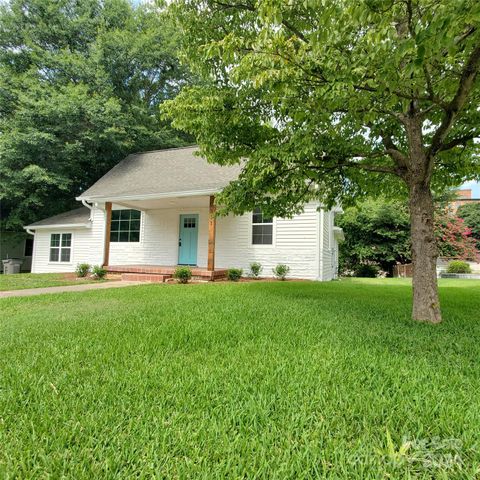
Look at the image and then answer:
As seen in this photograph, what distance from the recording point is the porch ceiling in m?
12.5

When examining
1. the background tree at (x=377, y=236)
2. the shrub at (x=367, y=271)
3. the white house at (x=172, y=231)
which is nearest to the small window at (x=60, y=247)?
the white house at (x=172, y=231)

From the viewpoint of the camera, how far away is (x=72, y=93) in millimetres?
16641

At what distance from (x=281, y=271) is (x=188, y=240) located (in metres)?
4.45

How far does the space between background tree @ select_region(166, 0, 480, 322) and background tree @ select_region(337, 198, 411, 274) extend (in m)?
12.4

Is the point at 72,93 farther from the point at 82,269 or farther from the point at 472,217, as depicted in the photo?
the point at 472,217

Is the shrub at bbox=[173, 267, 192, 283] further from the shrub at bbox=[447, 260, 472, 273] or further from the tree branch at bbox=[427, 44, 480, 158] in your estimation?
the shrub at bbox=[447, 260, 472, 273]

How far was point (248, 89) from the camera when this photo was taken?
17.6ft

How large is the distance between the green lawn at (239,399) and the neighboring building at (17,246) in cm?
1748

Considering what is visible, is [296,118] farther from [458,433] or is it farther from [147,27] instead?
[147,27]

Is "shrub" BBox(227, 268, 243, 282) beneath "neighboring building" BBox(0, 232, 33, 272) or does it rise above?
beneath

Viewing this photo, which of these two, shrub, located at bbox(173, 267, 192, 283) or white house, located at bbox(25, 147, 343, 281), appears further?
white house, located at bbox(25, 147, 343, 281)

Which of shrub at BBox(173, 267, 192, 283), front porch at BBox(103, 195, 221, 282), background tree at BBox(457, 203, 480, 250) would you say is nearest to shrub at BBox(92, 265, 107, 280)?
front porch at BBox(103, 195, 221, 282)

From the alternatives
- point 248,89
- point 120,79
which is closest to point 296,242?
point 248,89

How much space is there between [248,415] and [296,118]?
161 inches
